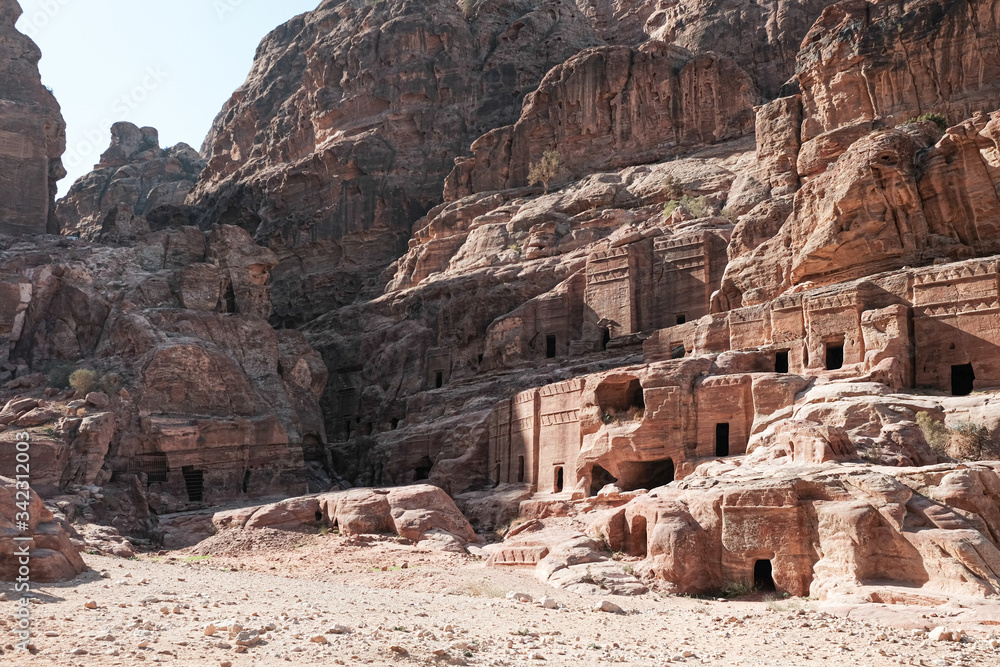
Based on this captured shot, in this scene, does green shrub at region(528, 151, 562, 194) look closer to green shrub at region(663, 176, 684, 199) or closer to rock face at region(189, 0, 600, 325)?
green shrub at region(663, 176, 684, 199)

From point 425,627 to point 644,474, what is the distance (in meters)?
19.3

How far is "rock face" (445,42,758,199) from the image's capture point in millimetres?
68250

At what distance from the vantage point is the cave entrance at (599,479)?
3957cm

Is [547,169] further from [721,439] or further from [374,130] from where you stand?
[721,439]

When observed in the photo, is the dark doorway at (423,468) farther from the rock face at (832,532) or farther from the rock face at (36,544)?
the rock face at (36,544)

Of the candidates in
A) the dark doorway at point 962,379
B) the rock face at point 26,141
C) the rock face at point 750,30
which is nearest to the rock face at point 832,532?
the dark doorway at point 962,379

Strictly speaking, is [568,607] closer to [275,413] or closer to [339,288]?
[275,413]

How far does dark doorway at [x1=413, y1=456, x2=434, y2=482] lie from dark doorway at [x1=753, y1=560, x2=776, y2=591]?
2405 cm

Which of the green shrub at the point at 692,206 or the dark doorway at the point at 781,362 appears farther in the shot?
the green shrub at the point at 692,206

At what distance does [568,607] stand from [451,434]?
78.6 ft

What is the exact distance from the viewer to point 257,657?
1747cm

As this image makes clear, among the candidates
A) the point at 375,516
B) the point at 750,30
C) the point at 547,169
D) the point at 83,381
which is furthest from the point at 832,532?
the point at 750,30

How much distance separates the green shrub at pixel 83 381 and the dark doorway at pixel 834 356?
30.0 metres

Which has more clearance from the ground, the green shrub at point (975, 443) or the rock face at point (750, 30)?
the rock face at point (750, 30)
